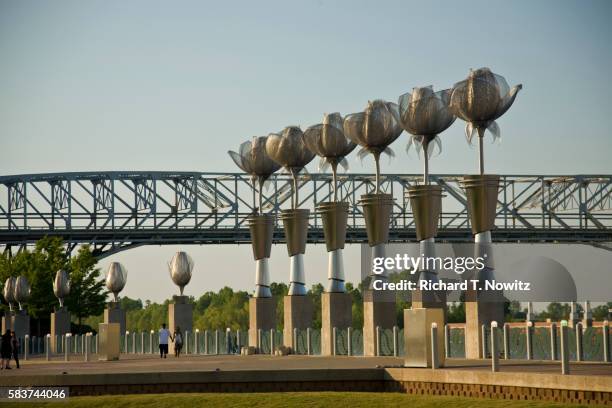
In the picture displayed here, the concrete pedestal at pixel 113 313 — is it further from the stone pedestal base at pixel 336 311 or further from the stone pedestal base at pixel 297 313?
the stone pedestal base at pixel 336 311

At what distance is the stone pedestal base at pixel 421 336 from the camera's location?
35.7 metres

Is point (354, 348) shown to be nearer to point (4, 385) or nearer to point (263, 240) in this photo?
point (263, 240)

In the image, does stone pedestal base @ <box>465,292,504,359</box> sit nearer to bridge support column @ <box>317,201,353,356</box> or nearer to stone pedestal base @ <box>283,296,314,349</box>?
bridge support column @ <box>317,201,353,356</box>

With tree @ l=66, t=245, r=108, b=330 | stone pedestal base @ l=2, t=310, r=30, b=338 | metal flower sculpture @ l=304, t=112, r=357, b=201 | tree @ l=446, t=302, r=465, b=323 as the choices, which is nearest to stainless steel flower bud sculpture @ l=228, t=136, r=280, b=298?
metal flower sculpture @ l=304, t=112, r=357, b=201

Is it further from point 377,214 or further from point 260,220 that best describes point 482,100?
point 260,220

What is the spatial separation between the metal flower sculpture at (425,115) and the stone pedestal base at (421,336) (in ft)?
45.2

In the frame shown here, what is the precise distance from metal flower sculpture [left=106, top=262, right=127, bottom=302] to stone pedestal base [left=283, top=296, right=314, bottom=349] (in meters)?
22.0

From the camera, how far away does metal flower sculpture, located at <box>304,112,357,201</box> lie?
5741 centimetres

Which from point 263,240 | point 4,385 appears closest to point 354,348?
point 263,240

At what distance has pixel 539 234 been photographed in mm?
140125

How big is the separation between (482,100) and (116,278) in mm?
37699

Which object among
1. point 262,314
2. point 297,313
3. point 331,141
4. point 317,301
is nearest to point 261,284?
point 262,314

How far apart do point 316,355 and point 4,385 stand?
1863cm

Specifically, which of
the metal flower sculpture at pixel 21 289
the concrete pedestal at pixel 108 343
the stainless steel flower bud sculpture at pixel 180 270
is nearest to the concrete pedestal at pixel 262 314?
the concrete pedestal at pixel 108 343
